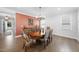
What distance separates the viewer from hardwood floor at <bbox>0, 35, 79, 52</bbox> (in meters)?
2.55

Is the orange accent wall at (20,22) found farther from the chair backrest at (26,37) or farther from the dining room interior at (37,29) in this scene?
the chair backrest at (26,37)

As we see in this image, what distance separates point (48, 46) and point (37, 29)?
1.69 feet

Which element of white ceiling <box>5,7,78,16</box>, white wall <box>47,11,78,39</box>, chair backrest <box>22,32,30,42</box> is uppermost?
white ceiling <box>5,7,78,16</box>

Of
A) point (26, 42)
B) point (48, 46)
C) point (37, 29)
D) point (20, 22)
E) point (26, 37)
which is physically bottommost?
point (48, 46)

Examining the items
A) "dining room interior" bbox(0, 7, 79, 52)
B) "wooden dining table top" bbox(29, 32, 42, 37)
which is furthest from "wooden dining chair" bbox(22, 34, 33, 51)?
"wooden dining table top" bbox(29, 32, 42, 37)

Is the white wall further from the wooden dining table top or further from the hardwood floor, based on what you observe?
the wooden dining table top

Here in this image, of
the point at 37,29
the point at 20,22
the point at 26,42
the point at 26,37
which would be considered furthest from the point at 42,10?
the point at 26,42

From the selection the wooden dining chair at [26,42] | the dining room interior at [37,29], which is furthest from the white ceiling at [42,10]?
the wooden dining chair at [26,42]

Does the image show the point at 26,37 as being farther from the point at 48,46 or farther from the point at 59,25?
the point at 59,25

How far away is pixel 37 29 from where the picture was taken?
2.60 m
